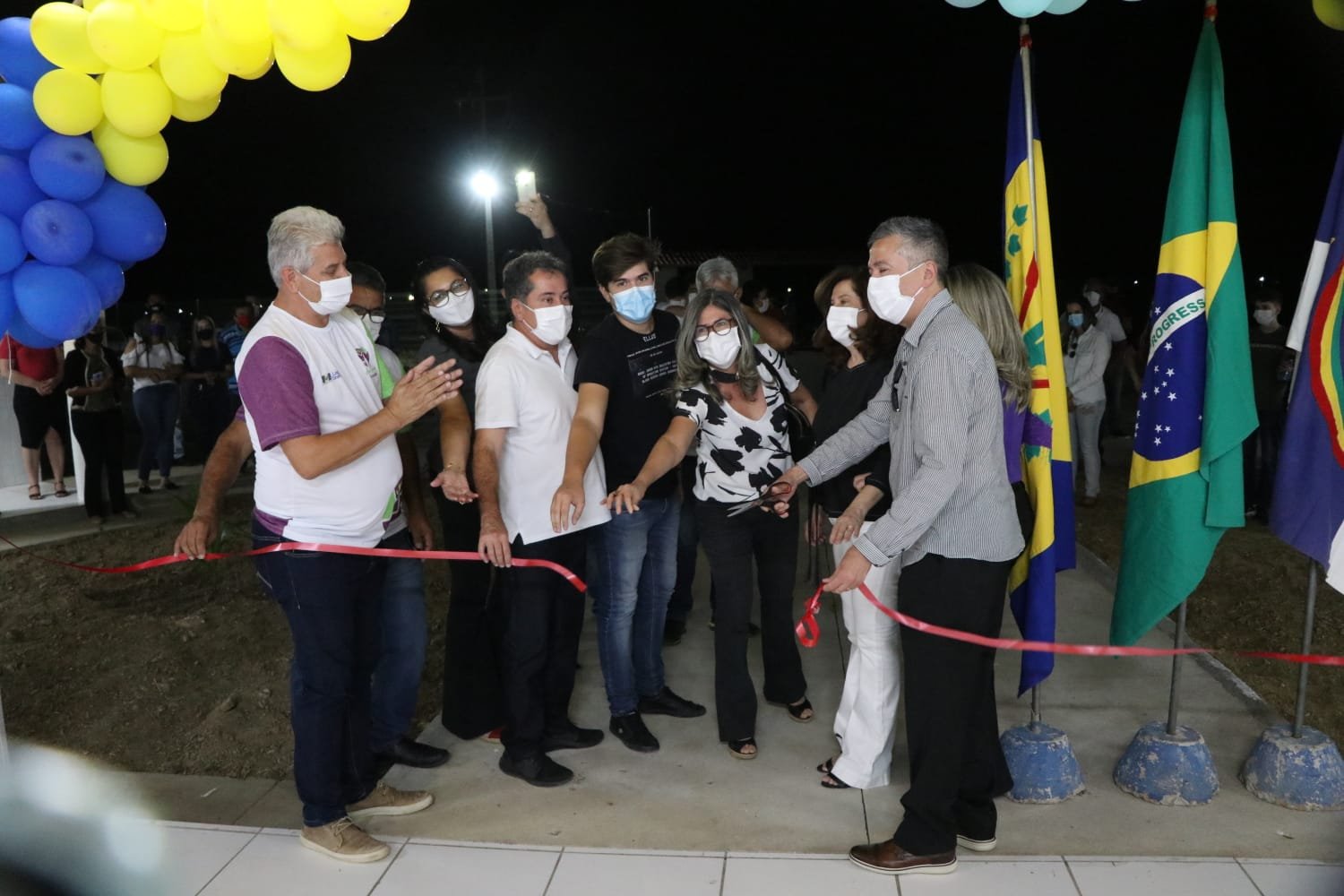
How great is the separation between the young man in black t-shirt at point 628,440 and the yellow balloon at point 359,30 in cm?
97

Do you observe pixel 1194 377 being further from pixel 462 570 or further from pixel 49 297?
pixel 49 297

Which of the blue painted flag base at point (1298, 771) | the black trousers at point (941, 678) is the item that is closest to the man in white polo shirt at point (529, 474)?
the black trousers at point (941, 678)

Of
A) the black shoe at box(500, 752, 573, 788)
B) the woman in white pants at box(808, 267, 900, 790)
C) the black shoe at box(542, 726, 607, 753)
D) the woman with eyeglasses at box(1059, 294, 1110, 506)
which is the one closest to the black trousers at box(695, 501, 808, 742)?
the woman in white pants at box(808, 267, 900, 790)

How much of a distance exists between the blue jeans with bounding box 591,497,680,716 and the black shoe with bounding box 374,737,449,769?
65 cm

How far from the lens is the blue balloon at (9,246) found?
119 inches

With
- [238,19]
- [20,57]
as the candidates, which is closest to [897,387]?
[238,19]

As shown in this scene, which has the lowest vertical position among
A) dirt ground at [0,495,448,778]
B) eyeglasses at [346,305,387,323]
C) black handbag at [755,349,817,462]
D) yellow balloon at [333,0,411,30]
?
dirt ground at [0,495,448,778]

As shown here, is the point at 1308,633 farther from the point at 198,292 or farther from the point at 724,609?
the point at 198,292

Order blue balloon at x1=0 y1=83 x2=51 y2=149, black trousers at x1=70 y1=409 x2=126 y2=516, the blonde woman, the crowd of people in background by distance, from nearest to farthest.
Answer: the crowd of people in background
the blonde woman
blue balloon at x1=0 y1=83 x2=51 y2=149
black trousers at x1=70 y1=409 x2=126 y2=516

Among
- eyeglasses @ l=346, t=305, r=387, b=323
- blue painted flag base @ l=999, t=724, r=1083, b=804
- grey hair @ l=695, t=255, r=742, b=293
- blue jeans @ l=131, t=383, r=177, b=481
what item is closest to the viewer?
blue painted flag base @ l=999, t=724, r=1083, b=804

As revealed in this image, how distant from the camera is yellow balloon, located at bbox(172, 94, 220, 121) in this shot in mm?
3273

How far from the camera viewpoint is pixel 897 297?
109 inches

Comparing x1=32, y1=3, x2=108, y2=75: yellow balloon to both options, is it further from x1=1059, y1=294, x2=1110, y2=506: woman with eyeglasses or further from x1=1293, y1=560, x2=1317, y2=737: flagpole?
x1=1059, y1=294, x2=1110, y2=506: woman with eyeglasses

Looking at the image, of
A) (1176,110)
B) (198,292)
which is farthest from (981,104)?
(198,292)
